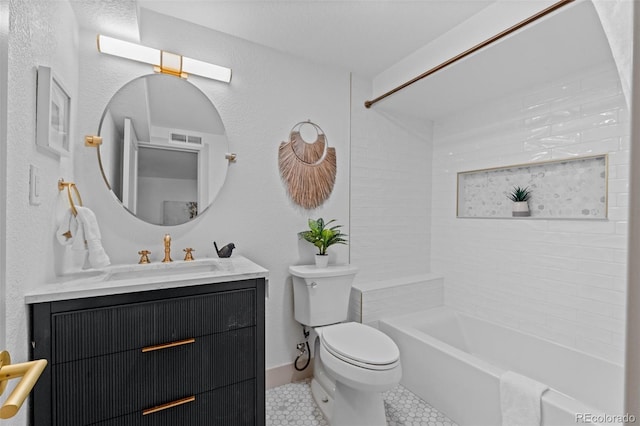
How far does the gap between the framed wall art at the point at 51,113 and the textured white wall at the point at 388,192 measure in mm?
1787

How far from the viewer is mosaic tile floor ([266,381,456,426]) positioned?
1.77 m

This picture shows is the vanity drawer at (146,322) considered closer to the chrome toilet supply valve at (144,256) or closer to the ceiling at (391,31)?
the chrome toilet supply valve at (144,256)

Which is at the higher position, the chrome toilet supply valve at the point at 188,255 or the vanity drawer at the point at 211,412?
the chrome toilet supply valve at the point at 188,255

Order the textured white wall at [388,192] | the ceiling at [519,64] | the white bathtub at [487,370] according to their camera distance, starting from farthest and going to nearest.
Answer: the textured white wall at [388,192], the white bathtub at [487,370], the ceiling at [519,64]

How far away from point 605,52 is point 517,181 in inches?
35.2

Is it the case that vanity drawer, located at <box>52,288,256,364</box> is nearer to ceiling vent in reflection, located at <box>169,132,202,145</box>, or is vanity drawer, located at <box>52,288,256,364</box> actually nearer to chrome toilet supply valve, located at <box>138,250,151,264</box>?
chrome toilet supply valve, located at <box>138,250,151,264</box>

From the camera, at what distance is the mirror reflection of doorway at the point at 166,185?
1721 mm

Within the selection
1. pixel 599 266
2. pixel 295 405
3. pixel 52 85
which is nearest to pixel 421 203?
pixel 599 266

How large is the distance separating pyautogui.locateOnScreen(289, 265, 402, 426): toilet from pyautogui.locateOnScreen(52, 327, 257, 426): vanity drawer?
0.49 meters

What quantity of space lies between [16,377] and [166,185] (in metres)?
1.42

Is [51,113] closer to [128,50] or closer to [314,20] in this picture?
[128,50]

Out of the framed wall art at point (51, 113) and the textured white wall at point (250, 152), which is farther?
the textured white wall at point (250, 152)

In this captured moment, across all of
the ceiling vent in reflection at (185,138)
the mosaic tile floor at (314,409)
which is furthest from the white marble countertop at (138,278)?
the mosaic tile floor at (314,409)

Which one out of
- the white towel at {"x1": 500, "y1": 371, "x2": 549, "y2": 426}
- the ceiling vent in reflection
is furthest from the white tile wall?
the ceiling vent in reflection
